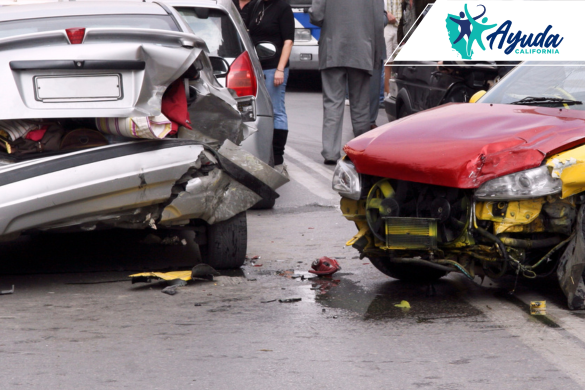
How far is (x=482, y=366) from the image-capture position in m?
3.93

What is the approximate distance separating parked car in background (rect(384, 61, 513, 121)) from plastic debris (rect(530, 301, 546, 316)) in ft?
13.1

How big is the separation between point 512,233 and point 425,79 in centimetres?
598

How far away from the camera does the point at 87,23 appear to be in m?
5.73

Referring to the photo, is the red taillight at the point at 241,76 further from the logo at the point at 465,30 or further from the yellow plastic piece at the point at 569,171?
the yellow plastic piece at the point at 569,171

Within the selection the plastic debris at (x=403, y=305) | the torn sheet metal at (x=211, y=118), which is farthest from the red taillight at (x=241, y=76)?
the plastic debris at (x=403, y=305)

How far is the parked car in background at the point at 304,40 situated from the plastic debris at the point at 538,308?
497 inches

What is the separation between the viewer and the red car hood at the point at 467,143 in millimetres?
4605

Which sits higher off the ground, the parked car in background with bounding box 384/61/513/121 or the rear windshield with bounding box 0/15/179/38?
the rear windshield with bounding box 0/15/179/38

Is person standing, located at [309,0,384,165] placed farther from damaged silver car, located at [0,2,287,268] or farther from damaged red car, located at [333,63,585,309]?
damaged red car, located at [333,63,585,309]

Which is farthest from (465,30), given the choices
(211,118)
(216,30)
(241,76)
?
(211,118)

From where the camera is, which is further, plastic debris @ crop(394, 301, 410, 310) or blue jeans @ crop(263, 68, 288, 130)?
blue jeans @ crop(263, 68, 288, 130)

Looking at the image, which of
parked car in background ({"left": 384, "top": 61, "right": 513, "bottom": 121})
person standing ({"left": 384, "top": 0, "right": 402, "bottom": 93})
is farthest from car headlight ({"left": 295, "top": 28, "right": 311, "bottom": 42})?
parked car in background ({"left": 384, "top": 61, "right": 513, "bottom": 121})

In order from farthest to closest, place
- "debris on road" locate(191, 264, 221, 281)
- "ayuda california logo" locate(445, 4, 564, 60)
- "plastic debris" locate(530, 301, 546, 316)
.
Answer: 1. "ayuda california logo" locate(445, 4, 564, 60)
2. "debris on road" locate(191, 264, 221, 281)
3. "plastic debris" locate(530, 301, 546, 316)

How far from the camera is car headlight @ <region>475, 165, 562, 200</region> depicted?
4.56 m
